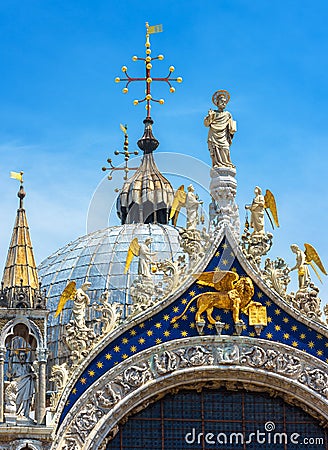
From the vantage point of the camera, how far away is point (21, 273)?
29.1 m

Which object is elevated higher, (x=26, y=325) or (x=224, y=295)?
(x=224, y=295)

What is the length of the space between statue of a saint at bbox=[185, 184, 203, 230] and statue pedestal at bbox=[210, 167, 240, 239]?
34cm

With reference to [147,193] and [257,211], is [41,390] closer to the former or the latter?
[257,211]

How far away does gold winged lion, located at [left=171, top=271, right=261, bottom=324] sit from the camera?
28.5m

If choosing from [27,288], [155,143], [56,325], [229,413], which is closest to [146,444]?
[229,413]

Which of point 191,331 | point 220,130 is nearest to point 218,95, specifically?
point 220,130

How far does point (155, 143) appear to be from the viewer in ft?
127

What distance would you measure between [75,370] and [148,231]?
9.68 meters

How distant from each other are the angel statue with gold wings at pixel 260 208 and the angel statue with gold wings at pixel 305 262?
70cm

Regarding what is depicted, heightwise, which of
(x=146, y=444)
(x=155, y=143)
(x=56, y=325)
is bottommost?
(x=146, y=444)

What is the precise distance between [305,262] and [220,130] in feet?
9.87

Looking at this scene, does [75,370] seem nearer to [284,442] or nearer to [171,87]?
[284,442]

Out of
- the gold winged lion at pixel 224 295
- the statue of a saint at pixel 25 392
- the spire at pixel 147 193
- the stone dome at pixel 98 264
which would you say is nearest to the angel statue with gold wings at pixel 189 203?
the gold winged lion at pixel 224 295

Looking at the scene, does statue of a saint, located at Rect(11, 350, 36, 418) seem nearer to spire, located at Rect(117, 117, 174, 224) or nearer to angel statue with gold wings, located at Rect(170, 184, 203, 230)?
angel statue with gold wings, located at Rect(170, 184, 203, 230)
